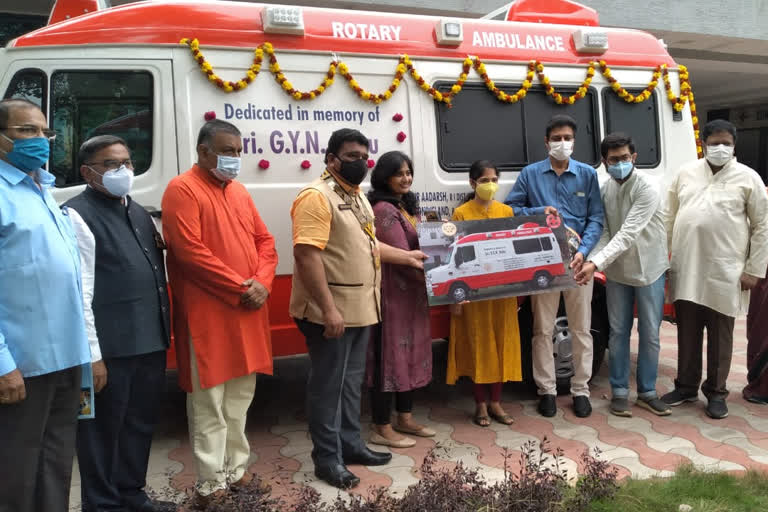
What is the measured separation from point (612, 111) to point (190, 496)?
4136 mm

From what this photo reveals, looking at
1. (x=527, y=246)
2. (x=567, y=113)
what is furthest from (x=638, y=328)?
(x=567, y=113)

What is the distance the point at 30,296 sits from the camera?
2400 mm

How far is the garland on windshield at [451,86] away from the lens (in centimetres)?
426

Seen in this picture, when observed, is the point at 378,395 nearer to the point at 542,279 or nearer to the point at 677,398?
the point at 542,279

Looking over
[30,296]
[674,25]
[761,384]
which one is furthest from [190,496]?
[674,25]

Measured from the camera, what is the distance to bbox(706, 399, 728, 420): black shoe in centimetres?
477

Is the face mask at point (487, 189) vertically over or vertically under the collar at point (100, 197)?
under

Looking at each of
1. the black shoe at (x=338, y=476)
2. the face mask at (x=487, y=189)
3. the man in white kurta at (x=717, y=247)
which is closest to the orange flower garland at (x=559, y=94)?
the man in white kurta at (x=717, y=247)

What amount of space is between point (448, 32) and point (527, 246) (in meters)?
1.61

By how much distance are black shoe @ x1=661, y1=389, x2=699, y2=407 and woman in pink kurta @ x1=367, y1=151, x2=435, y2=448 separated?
1.91 metres

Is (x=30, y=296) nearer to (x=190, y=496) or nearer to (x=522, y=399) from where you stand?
(x=190, y=496)

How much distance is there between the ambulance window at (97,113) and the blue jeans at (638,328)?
327 cm

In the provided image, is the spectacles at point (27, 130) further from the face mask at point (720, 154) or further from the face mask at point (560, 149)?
the face mask at point (720, 154)

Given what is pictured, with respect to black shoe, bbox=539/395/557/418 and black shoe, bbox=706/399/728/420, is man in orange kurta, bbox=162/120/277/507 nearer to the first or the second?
black shoe, bbox=539/395/557/418
